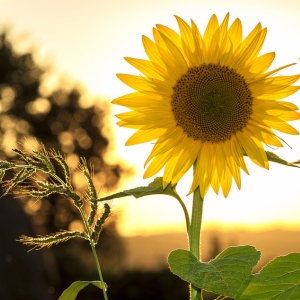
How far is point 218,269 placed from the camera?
1526 mm

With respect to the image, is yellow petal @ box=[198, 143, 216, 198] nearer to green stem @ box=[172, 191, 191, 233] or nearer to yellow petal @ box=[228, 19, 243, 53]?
green stem @ box=[172, 191, 191, 233]

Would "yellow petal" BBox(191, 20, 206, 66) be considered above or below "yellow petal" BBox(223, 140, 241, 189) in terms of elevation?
above

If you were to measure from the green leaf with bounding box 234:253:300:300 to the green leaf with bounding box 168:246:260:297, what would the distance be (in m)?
0.10

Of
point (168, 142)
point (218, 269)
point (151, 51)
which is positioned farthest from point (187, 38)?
point (218, 269)

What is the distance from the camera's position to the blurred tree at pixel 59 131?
1528cm

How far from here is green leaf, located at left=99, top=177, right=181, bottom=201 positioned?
175cm

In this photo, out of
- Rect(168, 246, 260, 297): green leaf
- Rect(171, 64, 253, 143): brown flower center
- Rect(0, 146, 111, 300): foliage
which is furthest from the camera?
Rect(171, 64, 253, 143): brown flower center

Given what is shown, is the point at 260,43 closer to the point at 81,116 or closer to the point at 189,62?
the point at 189,62

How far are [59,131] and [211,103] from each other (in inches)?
579

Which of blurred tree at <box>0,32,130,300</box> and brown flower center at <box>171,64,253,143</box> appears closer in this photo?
brown flower center at <box>171,64,253,143</box>

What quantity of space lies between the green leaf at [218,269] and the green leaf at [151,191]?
1.08 feet

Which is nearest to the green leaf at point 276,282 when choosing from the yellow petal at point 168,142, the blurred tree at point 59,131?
the yellow petal at point 168,142

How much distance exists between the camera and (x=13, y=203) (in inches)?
501

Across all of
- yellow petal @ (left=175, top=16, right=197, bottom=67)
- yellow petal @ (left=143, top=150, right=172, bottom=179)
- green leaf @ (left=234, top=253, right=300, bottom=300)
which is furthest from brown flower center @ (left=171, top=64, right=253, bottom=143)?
green leaf @ (left=234, top=253, right=300, bottom=300)
